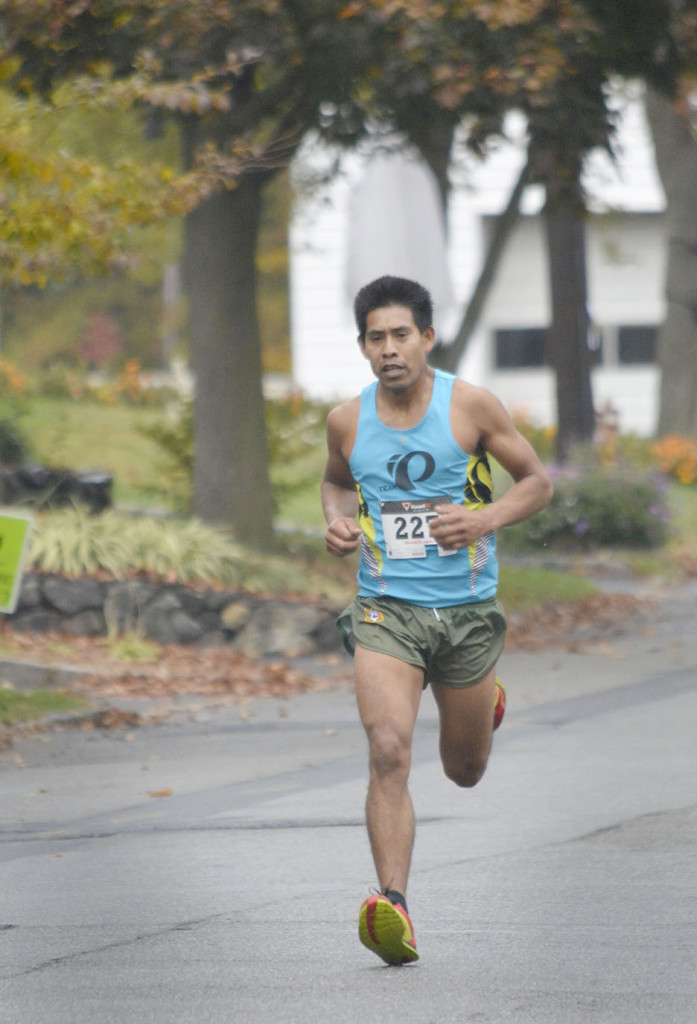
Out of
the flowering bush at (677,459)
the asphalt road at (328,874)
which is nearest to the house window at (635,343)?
the flowering bush at (677,459)

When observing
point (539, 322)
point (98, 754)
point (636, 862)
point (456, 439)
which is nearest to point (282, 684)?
point (98, 754)

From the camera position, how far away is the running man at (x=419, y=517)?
5652mm

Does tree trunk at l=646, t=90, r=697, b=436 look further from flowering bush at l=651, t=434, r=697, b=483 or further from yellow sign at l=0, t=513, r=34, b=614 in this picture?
yellow sign at l=0, t=513, r=34, b=614

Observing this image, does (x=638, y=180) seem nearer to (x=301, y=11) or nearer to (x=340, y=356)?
(x=340, y=356)

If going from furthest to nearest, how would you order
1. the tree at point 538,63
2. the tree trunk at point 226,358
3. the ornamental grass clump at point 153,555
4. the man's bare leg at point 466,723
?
the tree trunk at point 226,358, the ornamental grass clump at point 153,555, the tree at point 538,63, the man's bare leg at point 466,723

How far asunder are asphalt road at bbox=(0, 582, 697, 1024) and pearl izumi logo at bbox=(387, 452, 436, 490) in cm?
142

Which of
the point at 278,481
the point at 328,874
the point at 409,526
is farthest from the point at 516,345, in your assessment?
the point at 409,526

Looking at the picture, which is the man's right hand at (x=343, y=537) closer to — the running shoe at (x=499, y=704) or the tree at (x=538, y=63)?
the running shoe at (x=499, y=704)

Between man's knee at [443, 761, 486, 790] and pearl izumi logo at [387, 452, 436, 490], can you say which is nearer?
pearl izumi logo at [387, 452, 436, 490]

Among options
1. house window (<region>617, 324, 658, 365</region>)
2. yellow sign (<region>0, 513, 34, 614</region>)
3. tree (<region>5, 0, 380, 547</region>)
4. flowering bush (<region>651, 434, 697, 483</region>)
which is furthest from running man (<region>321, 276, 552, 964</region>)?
house window (<region>617, 324, 658, 365</region>)

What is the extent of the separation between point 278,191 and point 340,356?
8.35 meters

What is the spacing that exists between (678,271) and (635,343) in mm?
12883

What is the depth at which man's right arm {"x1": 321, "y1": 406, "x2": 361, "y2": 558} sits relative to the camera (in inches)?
223

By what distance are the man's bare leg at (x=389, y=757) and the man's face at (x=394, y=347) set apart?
0.87 metres
